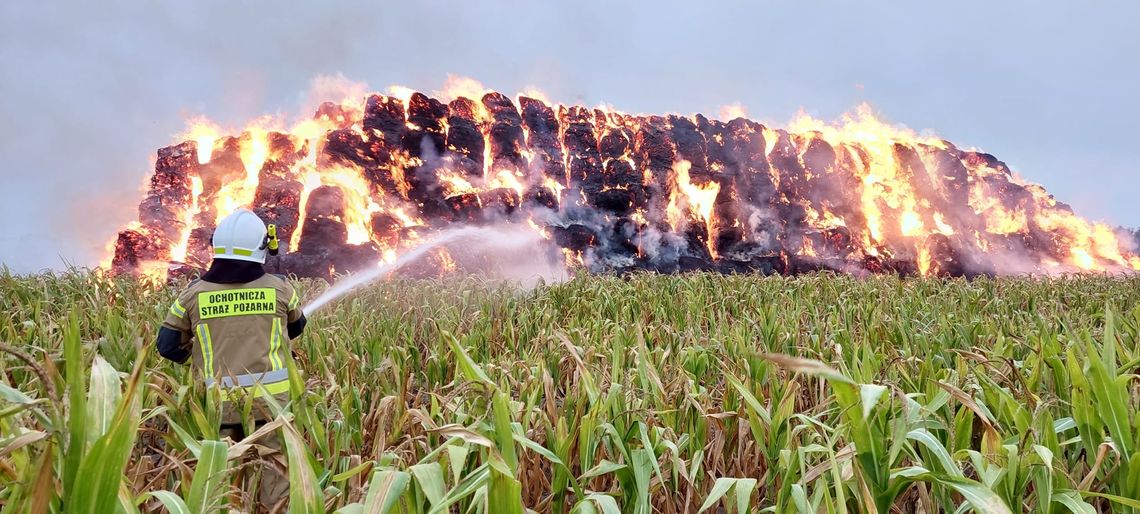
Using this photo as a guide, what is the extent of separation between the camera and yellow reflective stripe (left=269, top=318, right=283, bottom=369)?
3.26 metres

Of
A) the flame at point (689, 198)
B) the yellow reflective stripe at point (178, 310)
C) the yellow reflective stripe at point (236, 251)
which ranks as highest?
the flame at point (689, 198)

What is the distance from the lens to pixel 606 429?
2.00m

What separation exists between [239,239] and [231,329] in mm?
511

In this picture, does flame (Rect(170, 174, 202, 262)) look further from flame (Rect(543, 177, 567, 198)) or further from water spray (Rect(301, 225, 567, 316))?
flame (Rect(543, 177, 567, 198))

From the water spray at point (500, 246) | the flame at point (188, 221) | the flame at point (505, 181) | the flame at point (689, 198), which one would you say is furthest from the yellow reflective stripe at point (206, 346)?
the flame at point (689, 198)

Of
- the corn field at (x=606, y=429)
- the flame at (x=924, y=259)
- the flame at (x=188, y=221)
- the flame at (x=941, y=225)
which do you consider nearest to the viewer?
the corn field at (x=606, y=429)

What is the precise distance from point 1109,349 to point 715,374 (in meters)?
1.84

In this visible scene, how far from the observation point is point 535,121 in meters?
42.4

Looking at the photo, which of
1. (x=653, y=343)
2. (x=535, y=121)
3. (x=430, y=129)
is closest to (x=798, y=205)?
(x=535, y=121)

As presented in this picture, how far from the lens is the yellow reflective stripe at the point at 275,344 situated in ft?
10.7

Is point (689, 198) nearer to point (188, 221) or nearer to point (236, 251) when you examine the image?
point (188, 221)

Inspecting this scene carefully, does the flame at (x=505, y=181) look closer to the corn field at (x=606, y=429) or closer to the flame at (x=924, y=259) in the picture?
the flame at (x=924, y=259)

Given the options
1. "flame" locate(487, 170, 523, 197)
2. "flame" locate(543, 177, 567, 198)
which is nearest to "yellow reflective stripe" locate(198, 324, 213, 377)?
"flame" locate(487, 170, 523, 197)

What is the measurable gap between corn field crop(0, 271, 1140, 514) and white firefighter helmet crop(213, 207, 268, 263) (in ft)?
2.42
